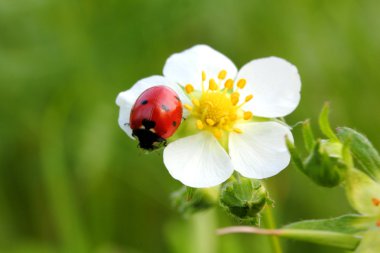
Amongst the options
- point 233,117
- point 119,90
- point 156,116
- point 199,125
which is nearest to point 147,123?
point 156,116

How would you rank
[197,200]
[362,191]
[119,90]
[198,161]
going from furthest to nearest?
[119,90] → [197,200] → [198,161] → [362,191]


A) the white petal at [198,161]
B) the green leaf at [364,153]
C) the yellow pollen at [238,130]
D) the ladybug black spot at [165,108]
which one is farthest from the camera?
the yellow pollen at [238,130]

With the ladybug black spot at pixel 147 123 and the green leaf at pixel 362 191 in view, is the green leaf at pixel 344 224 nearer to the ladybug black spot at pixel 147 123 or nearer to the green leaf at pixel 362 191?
the green leaf at pixel 362 191

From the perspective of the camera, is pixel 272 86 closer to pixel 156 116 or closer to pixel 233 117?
pixel 233 117

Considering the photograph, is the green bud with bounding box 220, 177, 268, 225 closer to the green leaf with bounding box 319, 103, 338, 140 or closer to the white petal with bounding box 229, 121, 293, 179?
the white petal with bounding box 229, 121, 293, 179

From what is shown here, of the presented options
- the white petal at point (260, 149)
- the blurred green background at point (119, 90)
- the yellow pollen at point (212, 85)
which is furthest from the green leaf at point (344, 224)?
the blurred green background at point (119, 90)

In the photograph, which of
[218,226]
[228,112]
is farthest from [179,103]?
[218,226]
